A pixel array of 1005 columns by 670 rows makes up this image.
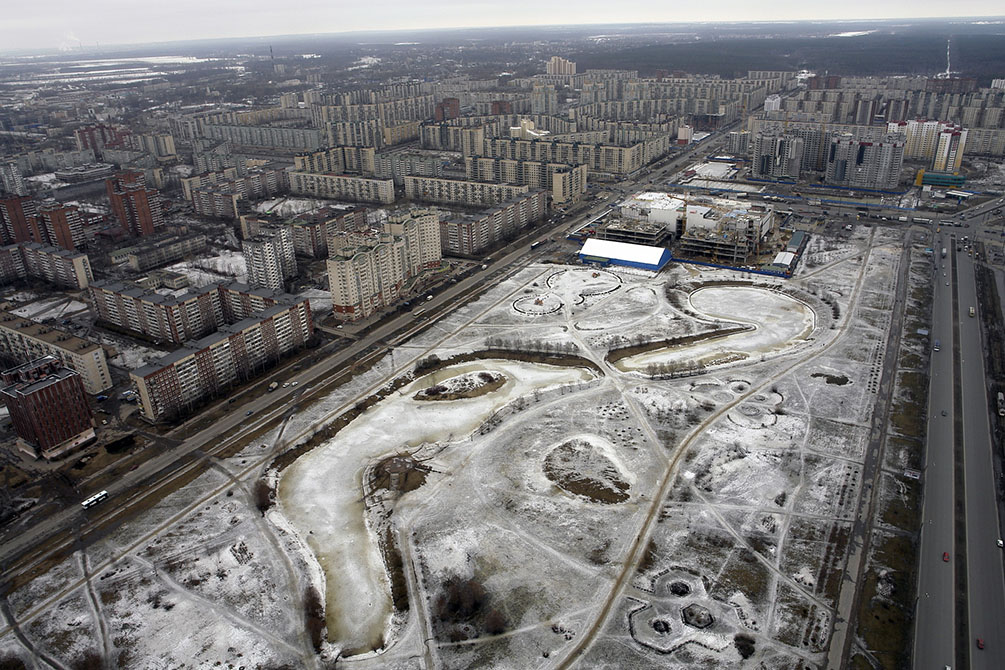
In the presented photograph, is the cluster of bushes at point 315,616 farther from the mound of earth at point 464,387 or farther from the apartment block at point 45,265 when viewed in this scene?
the apartment block at point 45,265

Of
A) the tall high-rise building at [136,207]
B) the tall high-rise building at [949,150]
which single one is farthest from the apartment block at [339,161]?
the tall high-rise building at [949,150]

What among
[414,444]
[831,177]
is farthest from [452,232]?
[831,177]

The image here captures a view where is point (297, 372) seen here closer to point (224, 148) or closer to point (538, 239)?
point (538, 239)

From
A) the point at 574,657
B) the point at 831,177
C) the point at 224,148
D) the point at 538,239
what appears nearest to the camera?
the point at 574,657

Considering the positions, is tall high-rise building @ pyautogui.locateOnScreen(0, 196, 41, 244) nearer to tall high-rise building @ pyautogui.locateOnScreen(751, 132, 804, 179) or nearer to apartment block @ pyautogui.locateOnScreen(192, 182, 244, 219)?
apartment block @ pyautogui.locateOnScreen(192, 182, 244, 219)

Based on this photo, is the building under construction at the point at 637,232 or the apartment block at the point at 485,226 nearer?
the building under construction at the point at 637,232

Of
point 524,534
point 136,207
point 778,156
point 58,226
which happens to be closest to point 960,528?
point 524,534

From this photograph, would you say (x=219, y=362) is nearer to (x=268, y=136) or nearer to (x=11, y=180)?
(x=11, y=180)
